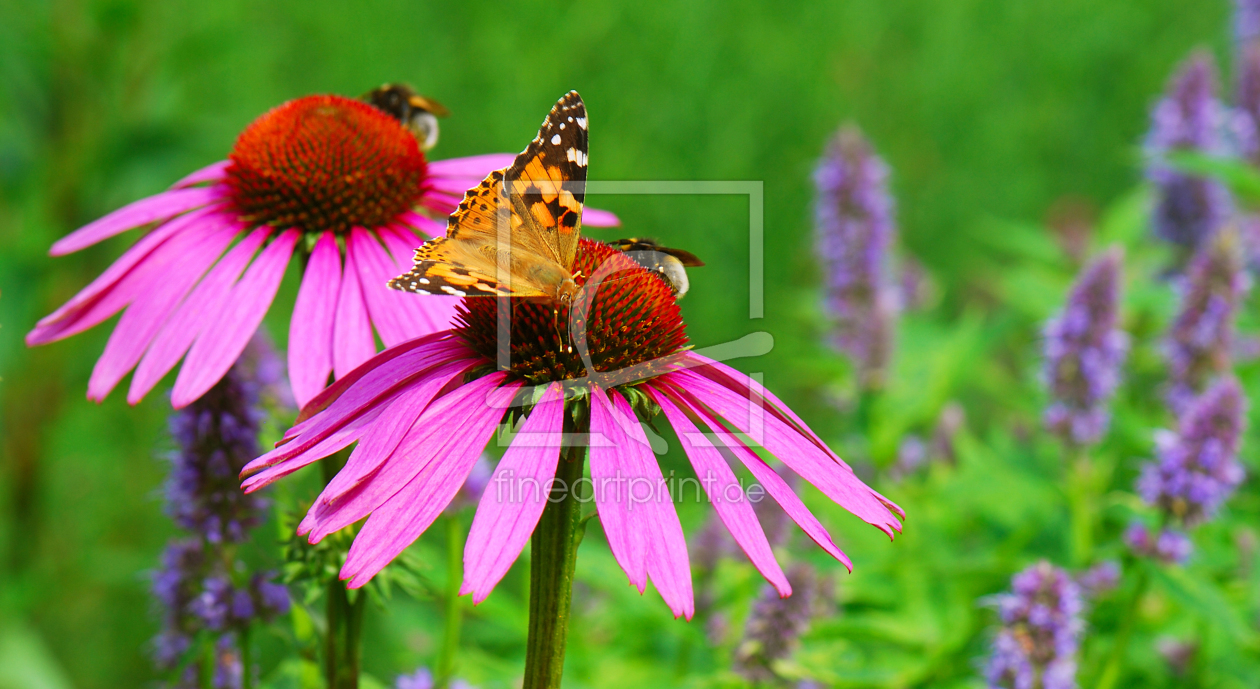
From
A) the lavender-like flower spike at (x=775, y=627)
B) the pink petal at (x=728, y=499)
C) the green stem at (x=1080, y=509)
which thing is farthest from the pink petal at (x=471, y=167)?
the green stem at (x=1080, y=509)

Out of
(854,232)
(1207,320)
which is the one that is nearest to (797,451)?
(1207,320)

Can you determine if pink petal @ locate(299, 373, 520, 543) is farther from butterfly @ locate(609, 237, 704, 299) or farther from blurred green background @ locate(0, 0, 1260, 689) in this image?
blurred green background @ locate(0, 0, 1260, 689)

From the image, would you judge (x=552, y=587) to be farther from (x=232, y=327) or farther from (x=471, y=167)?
(x=471, y=167)

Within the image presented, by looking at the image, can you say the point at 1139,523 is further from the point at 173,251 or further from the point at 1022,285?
the point at 173,251

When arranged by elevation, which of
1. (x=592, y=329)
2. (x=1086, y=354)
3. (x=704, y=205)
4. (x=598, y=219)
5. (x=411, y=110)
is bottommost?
(x=592, y=329)

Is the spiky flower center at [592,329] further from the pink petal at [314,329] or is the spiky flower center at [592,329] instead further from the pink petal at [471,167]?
the pink petal at [471,167]

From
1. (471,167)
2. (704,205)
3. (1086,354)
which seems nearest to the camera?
(471,167)

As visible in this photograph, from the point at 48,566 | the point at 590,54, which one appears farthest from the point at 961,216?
the point at 48,566
